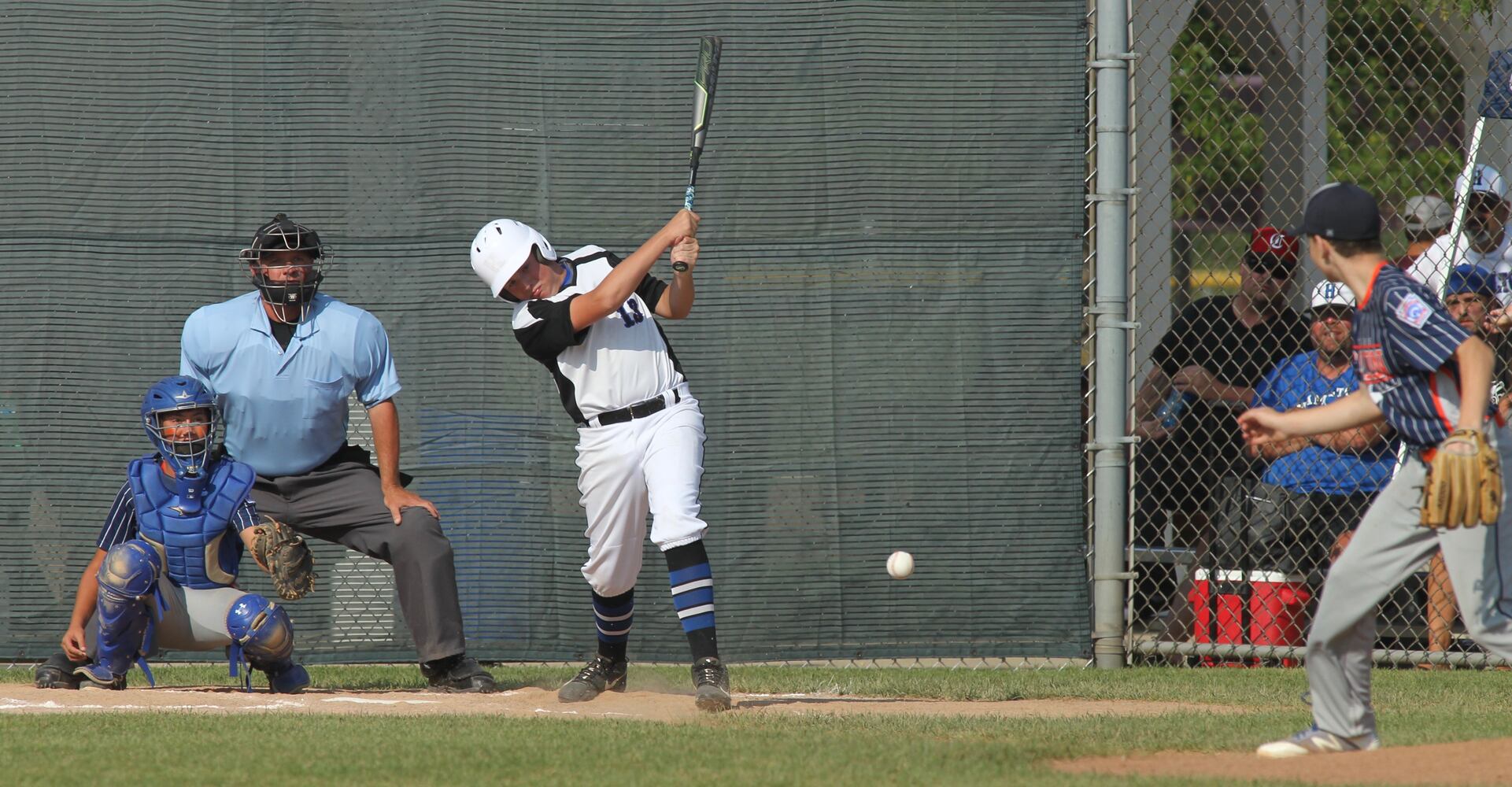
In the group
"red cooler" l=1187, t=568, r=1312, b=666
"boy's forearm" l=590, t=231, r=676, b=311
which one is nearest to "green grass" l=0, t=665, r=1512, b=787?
"red cooler" l=1187, t=568, r=1312, b=666

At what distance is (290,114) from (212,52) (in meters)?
0.43

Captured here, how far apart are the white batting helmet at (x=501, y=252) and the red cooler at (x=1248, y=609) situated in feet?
11.3

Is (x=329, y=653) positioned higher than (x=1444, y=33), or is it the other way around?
(x=1444, y=33)

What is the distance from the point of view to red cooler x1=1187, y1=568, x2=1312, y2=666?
747 cm

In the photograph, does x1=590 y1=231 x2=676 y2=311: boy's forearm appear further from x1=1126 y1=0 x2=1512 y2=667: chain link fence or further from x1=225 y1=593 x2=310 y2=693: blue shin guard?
x1=1126 y1=0 x2=1512 y2=667: chain link fence

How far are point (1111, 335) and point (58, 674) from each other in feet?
14.9

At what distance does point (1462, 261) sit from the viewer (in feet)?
26.2

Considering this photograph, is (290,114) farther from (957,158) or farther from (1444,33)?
(1444,33)

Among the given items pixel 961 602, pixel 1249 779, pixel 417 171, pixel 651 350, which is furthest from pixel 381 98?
pixel 1249 779

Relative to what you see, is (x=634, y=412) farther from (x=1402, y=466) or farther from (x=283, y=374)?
(x=1402, y=466)

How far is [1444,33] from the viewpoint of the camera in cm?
1086

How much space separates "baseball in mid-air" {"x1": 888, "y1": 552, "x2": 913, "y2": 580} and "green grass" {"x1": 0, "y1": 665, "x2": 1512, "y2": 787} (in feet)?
2.56

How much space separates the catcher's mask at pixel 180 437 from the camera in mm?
6352

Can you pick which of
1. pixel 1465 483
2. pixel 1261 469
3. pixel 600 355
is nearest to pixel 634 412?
pixel 600 355
